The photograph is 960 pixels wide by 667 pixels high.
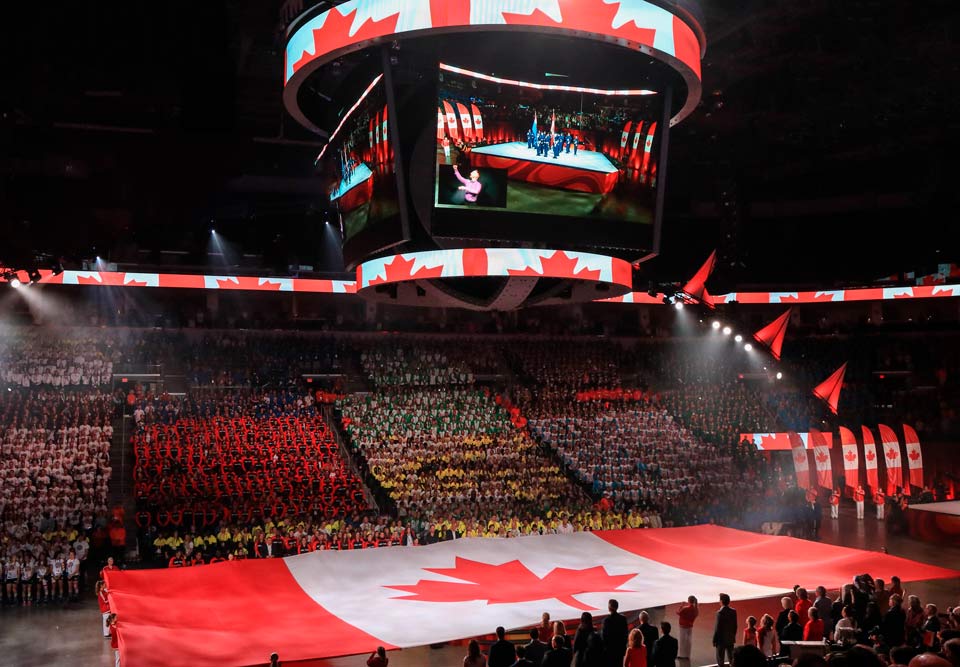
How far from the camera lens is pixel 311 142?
3316 centimetres

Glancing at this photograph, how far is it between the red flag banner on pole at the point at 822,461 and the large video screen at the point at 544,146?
62.3ft

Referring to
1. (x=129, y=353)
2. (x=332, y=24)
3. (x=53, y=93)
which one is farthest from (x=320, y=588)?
(x=129, y=353)

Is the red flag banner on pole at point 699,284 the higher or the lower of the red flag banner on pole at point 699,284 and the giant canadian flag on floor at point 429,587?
the higher

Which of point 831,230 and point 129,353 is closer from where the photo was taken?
point 129,353

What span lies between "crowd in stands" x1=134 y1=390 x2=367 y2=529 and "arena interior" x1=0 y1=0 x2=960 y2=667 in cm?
15

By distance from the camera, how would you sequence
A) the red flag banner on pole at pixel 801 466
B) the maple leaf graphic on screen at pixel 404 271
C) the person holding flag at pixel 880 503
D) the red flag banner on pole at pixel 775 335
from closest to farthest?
the maple leaf graphic on screen at pixel 404 271
the person holding flag at pixel 880 503
the red flag banner on pole at pixel 801 466
the red flag banner on pole at pixel 775 335

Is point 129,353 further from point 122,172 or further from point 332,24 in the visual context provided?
point 332,24

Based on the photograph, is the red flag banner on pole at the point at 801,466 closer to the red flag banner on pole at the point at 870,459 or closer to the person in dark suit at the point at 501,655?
the red flag banner on pole at the point at 870,459

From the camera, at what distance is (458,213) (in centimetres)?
1523

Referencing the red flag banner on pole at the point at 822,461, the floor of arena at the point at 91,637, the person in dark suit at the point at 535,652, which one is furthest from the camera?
the red flag banner on pole at the point at 822,461

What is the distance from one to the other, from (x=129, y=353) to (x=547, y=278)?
2245 cm

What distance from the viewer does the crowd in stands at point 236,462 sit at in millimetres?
23859

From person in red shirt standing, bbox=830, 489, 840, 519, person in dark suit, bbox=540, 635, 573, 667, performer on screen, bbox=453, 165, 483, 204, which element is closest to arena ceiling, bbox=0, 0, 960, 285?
performer on screen, bbox=453, 165, 483, 204

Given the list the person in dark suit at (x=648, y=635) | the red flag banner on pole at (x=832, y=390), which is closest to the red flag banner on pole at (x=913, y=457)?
the red flag banner on pole at (x=832, y=390)
